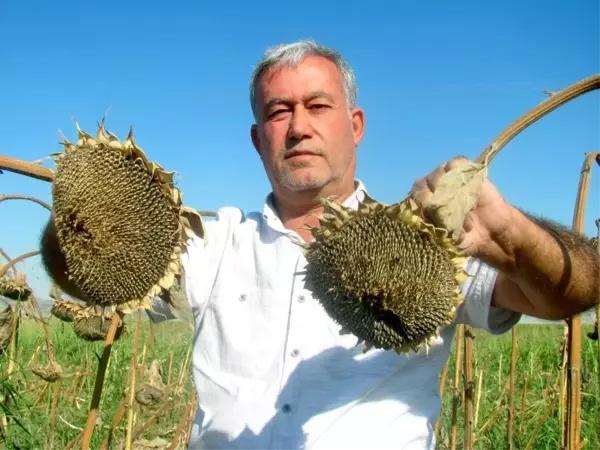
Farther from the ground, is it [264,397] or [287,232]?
[287,232]

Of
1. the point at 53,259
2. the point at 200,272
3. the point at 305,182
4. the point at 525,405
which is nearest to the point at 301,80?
the point at 305,182

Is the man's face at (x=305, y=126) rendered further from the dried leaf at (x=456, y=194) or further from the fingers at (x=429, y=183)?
the dried leaf at (x=456, y=194)

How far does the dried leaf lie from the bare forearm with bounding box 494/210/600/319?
608 millimetres

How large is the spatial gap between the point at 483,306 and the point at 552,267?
55 cm

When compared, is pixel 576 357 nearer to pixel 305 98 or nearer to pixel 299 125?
pixel 299 125

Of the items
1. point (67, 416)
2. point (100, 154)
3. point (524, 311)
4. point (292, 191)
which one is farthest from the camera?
point (67, 416)

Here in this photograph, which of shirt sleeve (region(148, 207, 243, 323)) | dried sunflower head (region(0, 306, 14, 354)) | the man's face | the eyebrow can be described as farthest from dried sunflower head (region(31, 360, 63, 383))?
the eyebrow

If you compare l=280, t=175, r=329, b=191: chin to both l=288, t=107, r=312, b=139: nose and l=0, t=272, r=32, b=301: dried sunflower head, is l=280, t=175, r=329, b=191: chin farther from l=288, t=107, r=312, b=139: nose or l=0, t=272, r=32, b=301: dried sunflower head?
l=0, t=272, r=32, b=301: dried sunflower head

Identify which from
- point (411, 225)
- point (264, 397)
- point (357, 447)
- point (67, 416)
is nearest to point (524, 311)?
point (357, 447)

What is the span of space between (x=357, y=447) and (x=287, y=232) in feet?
3.45

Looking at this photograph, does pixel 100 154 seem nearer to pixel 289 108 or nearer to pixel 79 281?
pixel 79 281

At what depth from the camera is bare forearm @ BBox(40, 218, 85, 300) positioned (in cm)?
216

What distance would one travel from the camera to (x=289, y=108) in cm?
337

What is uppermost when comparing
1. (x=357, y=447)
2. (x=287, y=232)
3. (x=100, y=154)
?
(x=287, y=232)
